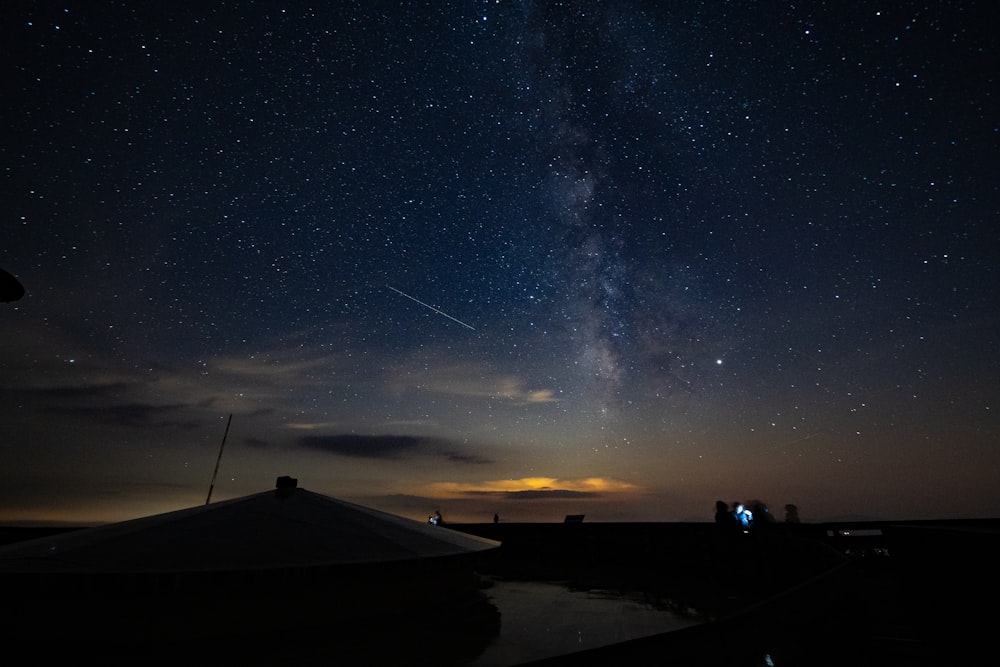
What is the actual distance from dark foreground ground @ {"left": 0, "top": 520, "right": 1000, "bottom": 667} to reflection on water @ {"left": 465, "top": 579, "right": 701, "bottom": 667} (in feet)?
1.17

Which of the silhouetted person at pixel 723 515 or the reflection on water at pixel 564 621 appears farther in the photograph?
the silhouetted person at pixel 723 515

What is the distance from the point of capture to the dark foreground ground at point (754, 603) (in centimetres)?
243

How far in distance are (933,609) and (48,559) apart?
53.1 ft

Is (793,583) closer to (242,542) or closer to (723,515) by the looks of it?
(723,515)

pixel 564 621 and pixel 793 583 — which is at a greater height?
pixel 793 583

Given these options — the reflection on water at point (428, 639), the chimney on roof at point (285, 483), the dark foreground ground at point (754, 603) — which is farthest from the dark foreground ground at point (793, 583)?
the chimney on roof at point (285, 483)

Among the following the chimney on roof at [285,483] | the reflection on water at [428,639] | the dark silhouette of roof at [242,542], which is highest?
the chimney on roof at [285,483]

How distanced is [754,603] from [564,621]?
14.5 feet

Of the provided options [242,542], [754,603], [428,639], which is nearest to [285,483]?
[242,542]

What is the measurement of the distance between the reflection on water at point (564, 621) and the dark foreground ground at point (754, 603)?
0.36 metres

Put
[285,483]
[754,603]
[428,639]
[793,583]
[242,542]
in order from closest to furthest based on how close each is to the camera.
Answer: [428,639], [242,542], [754,603], [793,583], [285,483]

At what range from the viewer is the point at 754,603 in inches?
401

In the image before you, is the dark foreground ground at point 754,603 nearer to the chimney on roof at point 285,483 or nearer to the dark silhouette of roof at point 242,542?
the dark silhouette of roof at point 242,542

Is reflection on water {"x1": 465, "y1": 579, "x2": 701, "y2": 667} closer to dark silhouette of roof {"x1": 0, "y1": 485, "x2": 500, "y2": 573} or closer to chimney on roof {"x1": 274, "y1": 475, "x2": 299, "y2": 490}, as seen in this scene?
dark silhouette of roof {"x1": 0, "y1": 485, "x2": 500, "y2": 573}
